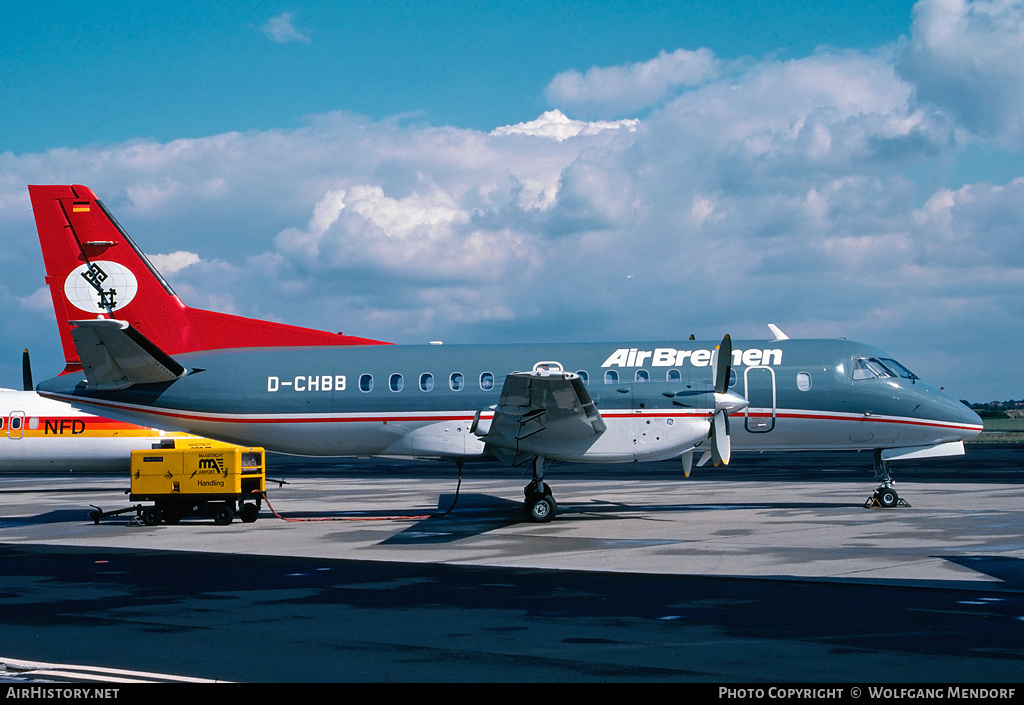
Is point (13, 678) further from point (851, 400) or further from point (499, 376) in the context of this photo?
point (851, 400)

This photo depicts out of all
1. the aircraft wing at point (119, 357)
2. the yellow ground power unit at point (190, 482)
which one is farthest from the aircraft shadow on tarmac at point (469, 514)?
the aircraft wing at point (119, 357)

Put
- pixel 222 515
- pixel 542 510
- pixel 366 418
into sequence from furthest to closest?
pixel 366 418, pixel 222 515, pixel 542 510

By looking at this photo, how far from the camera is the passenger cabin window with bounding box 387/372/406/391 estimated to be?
21.9m

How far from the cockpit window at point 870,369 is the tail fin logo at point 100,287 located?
17042 mm

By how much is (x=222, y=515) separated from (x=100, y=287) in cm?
632

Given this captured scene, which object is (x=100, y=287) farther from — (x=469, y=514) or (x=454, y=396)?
(x=469, y=514)

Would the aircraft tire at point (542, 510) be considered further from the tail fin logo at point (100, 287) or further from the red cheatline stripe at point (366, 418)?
the tail fin logo at point (100, 287)

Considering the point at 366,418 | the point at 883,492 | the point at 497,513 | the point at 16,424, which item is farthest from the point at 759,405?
the point at 16,424

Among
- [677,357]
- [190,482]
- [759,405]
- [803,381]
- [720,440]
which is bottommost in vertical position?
[190,482]

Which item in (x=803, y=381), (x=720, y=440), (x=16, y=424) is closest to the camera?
(x=720, y=440)

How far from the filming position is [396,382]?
21.9 metres

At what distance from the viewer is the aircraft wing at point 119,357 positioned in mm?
19578
